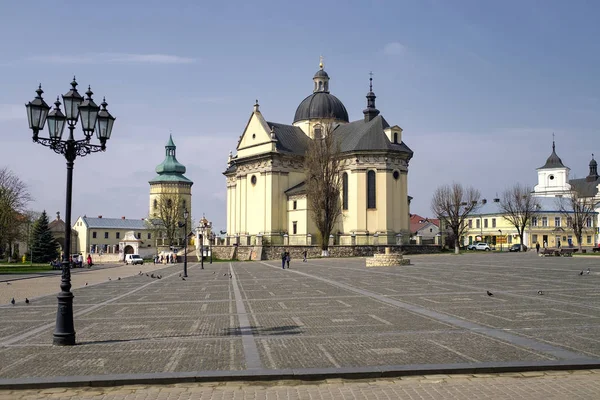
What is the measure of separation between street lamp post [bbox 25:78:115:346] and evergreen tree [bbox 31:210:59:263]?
8003cm

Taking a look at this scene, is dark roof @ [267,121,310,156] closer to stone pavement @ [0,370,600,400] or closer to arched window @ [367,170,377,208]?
arched window @ [367,170,377,208]

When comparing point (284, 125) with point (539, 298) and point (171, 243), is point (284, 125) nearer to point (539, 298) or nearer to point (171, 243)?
point (171, 243)

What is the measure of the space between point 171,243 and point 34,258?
20489 millimetres

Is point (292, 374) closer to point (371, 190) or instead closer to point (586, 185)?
point (371, 190)

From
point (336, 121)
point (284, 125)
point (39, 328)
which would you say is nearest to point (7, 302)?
point (39, 328)

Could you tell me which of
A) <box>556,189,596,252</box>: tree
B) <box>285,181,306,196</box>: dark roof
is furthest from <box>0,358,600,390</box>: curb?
<box>556,189,596,252</box>: tree

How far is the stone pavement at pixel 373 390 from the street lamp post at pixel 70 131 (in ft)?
12.5

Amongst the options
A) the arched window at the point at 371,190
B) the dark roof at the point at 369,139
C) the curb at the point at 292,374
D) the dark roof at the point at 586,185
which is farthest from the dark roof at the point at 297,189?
the dark roof at the point at 586,185

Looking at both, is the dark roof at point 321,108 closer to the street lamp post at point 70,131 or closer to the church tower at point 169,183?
the church tower at point 169,183

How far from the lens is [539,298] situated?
65.6 feet

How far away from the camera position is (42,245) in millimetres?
86375

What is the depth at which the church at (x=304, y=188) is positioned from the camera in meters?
74.5

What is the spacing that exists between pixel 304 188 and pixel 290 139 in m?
9.97

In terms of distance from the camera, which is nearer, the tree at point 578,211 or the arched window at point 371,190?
the arched window at point 371,190
